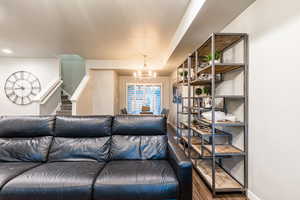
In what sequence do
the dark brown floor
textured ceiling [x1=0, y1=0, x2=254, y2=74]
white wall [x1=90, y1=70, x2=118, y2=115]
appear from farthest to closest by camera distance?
white wall [x1=90, y1=70, x2=118, y2=115]
textured ceiling [x1=0, y1=0, x2=254, y2=74]
the dark brown floor

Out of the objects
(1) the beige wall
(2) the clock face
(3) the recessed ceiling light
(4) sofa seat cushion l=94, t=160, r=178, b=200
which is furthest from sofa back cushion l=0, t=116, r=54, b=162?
(1) the beige wall

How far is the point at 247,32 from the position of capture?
1873 millimetres

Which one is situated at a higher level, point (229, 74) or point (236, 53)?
point (236, 53)

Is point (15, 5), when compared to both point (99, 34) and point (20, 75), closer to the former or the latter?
point (99, 34)

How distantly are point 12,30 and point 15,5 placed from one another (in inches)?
51.2

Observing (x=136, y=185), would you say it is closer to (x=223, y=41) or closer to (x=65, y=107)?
(x=223, y=41)

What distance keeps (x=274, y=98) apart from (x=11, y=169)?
2.79 m

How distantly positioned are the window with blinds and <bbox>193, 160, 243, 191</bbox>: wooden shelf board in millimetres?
5087

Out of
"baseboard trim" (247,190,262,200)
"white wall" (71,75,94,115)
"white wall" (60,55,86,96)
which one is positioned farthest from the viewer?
"white wall" (60,55,86,96)

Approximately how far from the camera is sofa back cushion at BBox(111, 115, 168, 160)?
191cm

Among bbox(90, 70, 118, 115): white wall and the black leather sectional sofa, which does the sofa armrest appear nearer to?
the black leather sectional sofa

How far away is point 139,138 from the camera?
79.0 inches

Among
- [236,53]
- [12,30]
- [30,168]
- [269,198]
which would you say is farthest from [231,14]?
[12,30]

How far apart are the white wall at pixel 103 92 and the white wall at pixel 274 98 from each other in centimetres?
488
